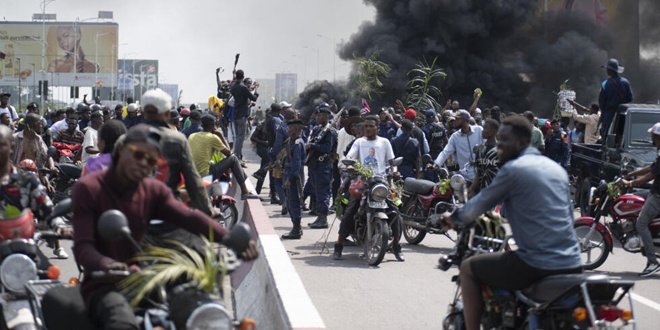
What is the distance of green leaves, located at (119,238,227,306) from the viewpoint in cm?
538

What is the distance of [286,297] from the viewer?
7.88m

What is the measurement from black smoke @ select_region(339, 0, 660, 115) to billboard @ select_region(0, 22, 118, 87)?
74.2 metres

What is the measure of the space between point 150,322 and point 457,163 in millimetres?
10743

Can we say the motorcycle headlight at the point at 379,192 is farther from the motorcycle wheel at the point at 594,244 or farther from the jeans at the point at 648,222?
the jeans at the point at 648,222

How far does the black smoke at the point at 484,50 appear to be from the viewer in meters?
47.8

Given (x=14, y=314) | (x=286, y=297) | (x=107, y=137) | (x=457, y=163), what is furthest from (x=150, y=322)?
(x=457, y=163)

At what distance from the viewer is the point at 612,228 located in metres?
13.2

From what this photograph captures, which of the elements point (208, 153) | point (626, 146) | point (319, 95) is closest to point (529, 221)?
point (208, 153)

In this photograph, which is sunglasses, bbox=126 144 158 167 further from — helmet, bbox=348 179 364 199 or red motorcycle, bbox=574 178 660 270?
helmet, bbox=348 179 364 199

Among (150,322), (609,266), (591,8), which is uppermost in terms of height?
(591,8)

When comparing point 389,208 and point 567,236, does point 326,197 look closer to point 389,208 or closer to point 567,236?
point 389,208

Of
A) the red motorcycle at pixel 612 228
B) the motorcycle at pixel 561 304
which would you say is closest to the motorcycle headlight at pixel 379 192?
the red motorcycle at pixel 612 228

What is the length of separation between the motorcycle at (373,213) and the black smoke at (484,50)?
3205 cm

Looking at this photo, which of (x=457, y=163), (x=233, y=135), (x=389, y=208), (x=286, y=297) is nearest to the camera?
(x=286, y=297)
